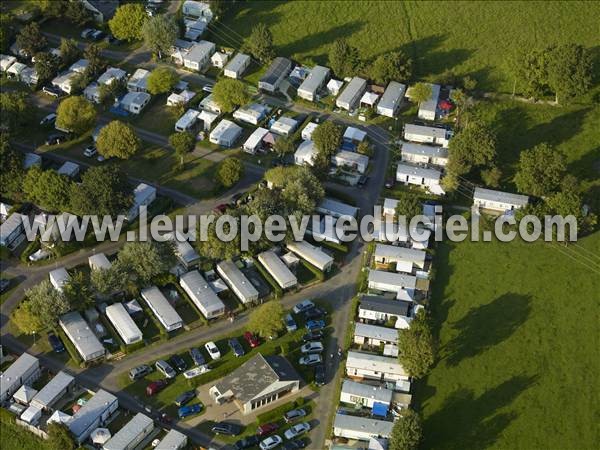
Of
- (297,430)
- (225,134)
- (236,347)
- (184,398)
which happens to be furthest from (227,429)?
(225,134)

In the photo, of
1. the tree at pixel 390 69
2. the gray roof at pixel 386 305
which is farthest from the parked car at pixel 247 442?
the tree at pixel 390 69

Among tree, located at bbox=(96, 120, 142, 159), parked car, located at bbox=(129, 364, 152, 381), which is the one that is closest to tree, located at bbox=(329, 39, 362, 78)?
tree, located at bbox=(96, 120, 142, 159)

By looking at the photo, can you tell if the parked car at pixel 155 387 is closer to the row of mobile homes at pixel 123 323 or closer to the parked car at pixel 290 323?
the row of mobile homes at pixel 123 323

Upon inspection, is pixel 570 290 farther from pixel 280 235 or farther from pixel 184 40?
pixel 184 40

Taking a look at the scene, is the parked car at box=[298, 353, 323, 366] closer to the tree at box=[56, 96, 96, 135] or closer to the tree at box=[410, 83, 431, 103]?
the tree at box=[410, 83, 431, 103]

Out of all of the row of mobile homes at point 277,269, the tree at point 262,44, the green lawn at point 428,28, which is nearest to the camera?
the row of mobile homes at point 277,269

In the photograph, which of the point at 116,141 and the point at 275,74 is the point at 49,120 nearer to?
the point at 116,141

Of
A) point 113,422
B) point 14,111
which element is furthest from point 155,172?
point 113,422
